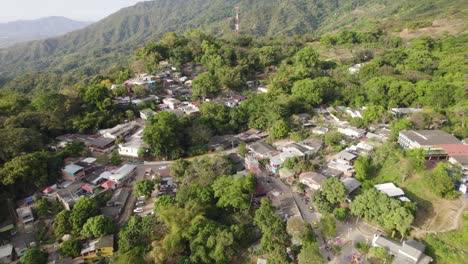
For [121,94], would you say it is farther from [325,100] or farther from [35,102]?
[325,100]

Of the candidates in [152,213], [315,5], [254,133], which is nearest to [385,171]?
[254,133]

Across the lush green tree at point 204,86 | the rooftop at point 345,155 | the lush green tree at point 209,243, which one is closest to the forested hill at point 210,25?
the lush green tree at point 204,86

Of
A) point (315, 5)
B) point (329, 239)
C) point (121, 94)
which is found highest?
point (315, 5)

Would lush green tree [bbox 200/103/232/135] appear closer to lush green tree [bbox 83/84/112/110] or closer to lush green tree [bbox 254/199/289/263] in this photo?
lush green tree [bbox 83/84/112/110]

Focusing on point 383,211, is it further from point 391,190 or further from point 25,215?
point 25,215

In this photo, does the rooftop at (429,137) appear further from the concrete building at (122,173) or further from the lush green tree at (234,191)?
the concrete building at (122,173)

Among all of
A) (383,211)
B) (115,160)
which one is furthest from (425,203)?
(115,160)
